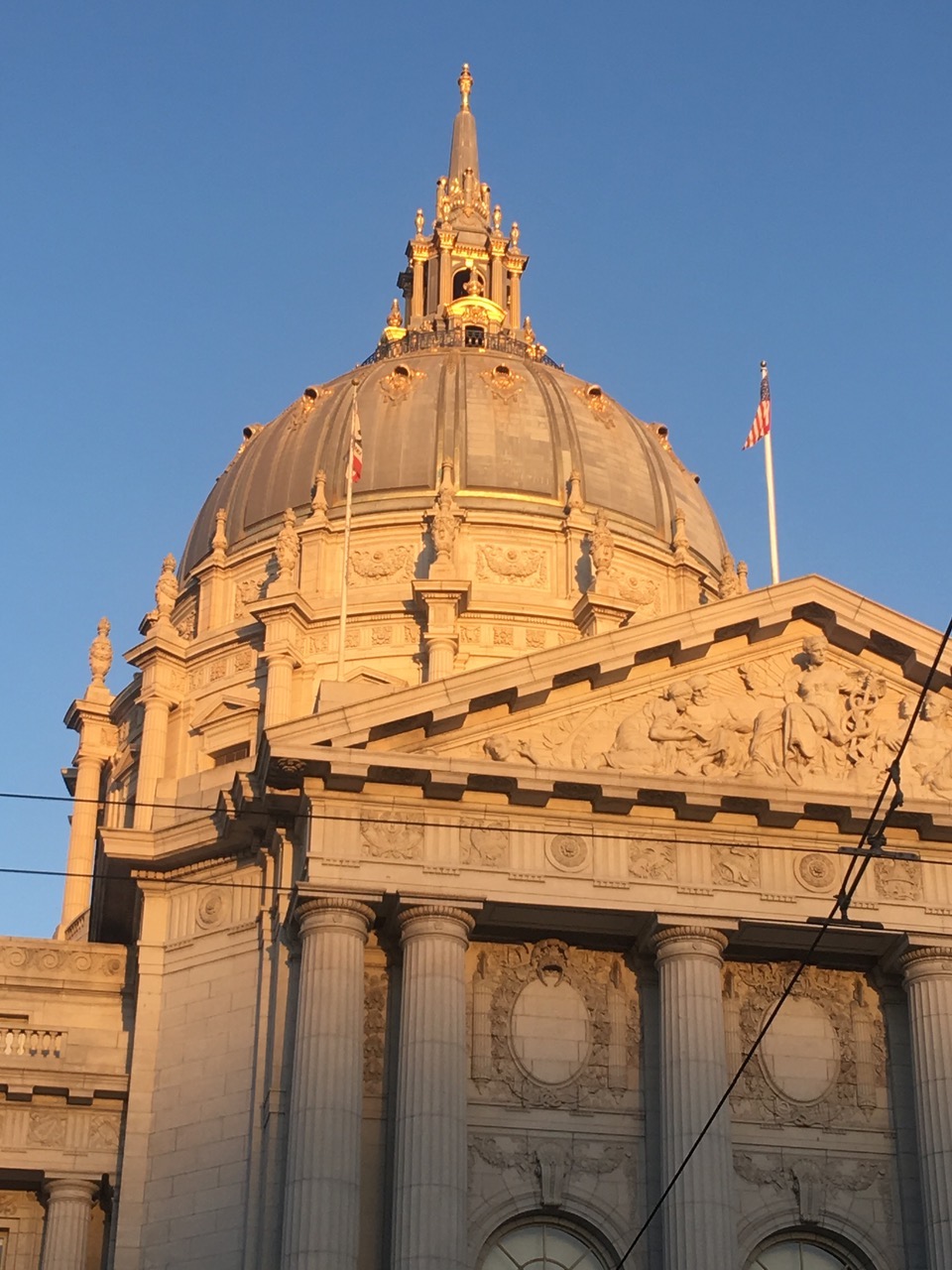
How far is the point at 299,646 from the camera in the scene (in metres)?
71.7

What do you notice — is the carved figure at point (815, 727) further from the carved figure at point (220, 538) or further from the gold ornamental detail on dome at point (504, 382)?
the gold ornamental detail on dome at point (504, 382)

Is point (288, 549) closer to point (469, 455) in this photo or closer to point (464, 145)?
point (469, 455)

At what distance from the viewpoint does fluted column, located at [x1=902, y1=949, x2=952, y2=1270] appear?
35.8m

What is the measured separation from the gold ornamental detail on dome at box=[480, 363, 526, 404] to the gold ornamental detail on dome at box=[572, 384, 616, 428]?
2.31 metres

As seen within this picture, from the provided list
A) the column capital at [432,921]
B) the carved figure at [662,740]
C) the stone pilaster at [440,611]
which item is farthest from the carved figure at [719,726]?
the stone pilaster at [440,611]

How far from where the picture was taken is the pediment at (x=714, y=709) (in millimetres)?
37594

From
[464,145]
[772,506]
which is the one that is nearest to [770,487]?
[772,506]

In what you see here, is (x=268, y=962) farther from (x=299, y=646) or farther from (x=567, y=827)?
(x=299, y=646)

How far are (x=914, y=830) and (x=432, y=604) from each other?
32808mm

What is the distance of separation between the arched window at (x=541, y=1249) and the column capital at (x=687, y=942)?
4.68 m

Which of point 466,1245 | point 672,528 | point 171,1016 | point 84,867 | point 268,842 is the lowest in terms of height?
point 466,1245

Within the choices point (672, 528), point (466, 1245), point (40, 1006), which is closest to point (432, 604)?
point (672, 528)

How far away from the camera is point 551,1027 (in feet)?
123

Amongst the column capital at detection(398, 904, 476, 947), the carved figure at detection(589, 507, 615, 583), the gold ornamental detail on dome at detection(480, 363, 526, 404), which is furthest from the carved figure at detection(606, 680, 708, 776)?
the gold ornamental detail on dome at detection(480, 363, 526, 404)
